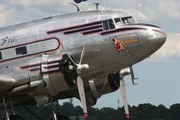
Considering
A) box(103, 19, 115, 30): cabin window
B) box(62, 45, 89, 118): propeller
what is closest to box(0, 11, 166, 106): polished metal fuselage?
box(103, 19, 115, 30): cabin window

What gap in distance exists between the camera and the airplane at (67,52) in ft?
84.8

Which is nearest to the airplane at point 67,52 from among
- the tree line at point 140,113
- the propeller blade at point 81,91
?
the propeller blade at point 81,91

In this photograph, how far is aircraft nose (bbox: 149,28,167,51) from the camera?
26.0m

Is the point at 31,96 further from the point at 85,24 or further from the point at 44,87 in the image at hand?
the point at 85,24

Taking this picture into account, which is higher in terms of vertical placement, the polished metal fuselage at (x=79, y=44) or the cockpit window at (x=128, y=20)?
the cockpit window at (x=128, y=20)

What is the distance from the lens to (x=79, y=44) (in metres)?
26.5

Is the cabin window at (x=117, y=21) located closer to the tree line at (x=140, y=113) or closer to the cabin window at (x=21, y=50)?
the cabin window at (x=21, y=50)

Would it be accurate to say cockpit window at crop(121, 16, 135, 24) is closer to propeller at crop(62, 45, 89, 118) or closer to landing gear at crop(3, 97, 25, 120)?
propeller at crop(62, 45, 89, 118)

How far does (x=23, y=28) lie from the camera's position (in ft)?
89.8

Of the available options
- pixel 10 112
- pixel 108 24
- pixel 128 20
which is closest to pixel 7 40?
pixel 10 112

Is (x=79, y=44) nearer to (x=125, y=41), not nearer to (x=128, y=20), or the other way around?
(x=125, y=41)

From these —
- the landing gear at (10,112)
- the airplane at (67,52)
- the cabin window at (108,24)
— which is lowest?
the landing gear at (10,112)

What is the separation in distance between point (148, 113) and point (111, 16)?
58.5 ft

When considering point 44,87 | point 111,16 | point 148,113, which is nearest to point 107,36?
point 111,16
